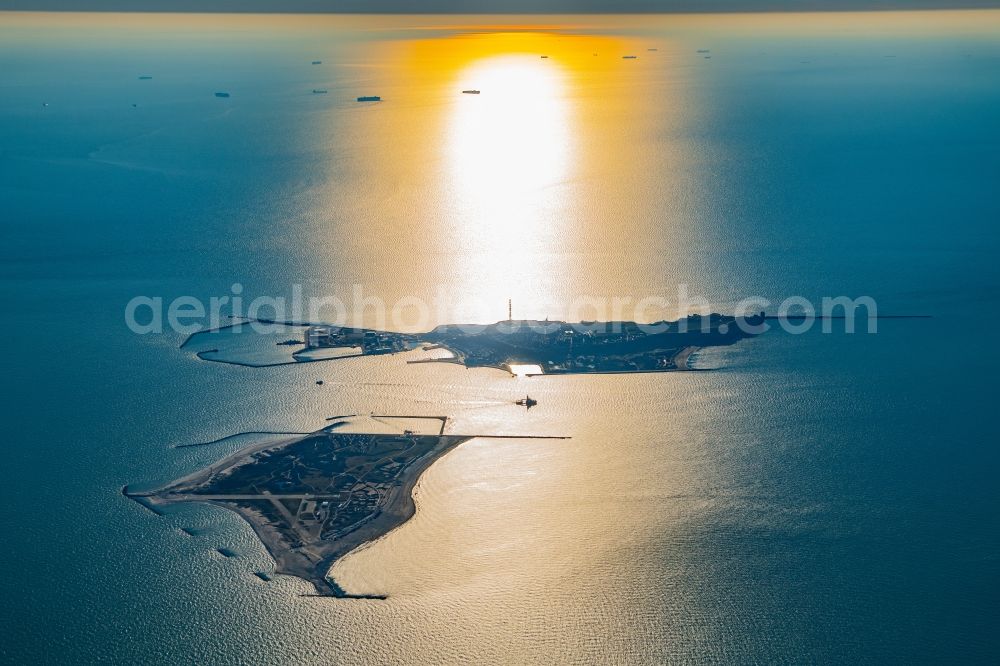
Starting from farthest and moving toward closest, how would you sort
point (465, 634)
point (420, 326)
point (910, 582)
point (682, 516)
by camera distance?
point (420, 326) < point (682, 516) < point (910, 582) < point (465, 634)

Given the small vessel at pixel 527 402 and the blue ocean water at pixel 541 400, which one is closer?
the blue ocean water at pixel 541 400

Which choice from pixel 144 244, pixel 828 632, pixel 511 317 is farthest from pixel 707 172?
pixel 828 632

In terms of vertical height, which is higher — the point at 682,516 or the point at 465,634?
the point at 682,516

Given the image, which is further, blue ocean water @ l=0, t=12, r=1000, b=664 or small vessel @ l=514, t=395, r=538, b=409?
small vessel @ l=514, t=395, r=538, b=409

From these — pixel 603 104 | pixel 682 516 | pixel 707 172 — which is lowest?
pixel 682 516

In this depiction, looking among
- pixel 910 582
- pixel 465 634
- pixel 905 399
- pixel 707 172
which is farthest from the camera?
pixel 707 172

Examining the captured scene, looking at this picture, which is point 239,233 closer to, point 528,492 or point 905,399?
point 528,492

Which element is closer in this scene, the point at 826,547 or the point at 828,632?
the point at 828,632
